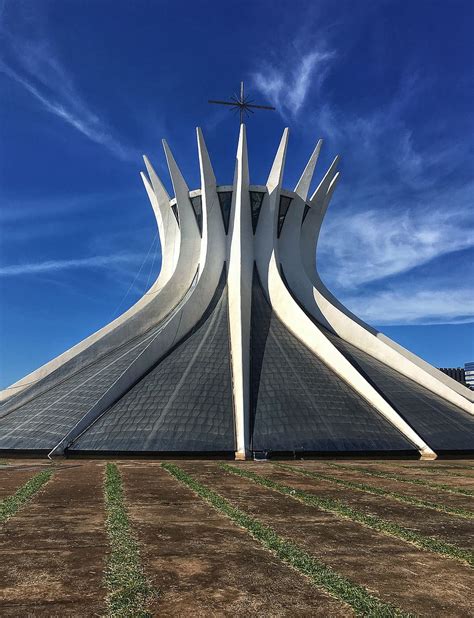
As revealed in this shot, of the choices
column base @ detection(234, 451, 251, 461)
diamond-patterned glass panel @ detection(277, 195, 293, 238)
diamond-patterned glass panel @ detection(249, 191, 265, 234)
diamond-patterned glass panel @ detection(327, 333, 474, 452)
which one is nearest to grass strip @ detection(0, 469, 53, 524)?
column base @ detection(234, 451, 251, 461)

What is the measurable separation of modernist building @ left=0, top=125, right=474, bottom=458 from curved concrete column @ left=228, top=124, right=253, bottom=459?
0.09 meters

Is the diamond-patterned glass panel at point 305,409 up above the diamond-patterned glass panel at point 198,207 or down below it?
below

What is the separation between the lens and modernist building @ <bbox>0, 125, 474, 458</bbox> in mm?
19641

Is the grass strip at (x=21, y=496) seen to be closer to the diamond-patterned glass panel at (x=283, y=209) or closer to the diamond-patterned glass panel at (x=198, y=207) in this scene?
the diamond-patterned glass panel at (x=198, y=207)

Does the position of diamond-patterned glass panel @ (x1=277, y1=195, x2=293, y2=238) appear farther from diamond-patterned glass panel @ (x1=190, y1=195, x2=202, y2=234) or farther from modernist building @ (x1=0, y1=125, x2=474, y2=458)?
diamond-patterned glass panel @ (x1=190, y1=195, x2=202, y2=234)

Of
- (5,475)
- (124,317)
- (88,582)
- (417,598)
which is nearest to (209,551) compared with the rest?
(88,582)

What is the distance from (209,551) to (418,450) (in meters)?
16.3

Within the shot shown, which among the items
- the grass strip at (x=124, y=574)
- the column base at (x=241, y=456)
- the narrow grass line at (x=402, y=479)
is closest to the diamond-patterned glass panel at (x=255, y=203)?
the column base at (x=241, y=456)

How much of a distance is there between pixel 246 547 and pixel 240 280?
917 inches

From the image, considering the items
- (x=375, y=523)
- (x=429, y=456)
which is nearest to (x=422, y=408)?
(x=429, y=456)

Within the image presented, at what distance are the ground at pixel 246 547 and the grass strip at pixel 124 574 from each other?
1.8 inches

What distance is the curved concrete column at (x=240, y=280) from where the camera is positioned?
71.8 ft

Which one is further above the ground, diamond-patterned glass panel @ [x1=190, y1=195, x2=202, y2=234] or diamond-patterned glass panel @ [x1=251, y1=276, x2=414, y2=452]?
diamond-patterned glass panel @ [x1=190, y1=195, x2=202, y2=234]

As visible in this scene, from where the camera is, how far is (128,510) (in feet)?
27.0
